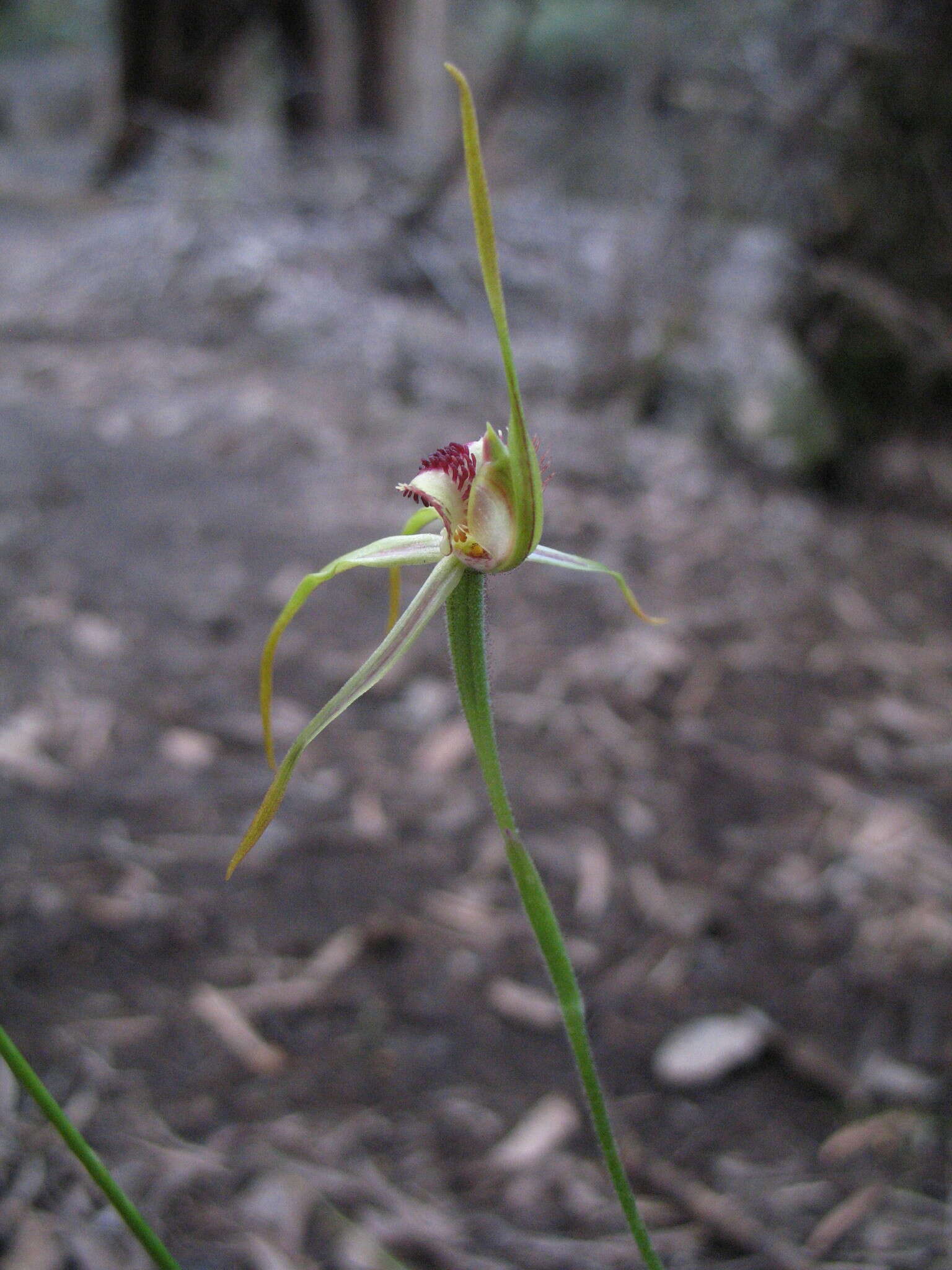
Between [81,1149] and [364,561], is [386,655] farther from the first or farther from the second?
[81,1149]

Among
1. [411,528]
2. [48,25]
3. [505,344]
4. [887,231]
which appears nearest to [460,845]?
[411,528]

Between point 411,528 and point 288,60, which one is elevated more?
point 288,60

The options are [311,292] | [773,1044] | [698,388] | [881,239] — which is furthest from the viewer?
[311,292]

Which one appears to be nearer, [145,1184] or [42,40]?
[145,1184]

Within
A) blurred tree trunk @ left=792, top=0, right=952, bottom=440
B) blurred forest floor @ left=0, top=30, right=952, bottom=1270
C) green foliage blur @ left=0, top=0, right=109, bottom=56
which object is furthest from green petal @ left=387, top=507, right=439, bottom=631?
green foliage blur @ left=0, top=0, right=109, bottom=56

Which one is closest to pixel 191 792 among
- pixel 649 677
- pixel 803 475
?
pixel 649 677

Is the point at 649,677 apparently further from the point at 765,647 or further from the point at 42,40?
the point at 42,40

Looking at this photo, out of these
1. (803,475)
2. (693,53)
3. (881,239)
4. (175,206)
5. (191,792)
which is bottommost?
(191,792)
